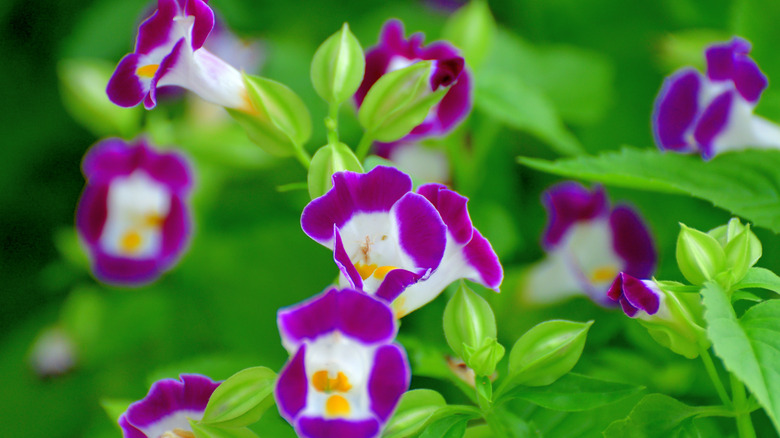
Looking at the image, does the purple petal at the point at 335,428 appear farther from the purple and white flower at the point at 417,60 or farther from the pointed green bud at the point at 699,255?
the purple and white flower at the point at 417,60

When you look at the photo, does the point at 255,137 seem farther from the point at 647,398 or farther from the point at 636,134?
the point at 636,134

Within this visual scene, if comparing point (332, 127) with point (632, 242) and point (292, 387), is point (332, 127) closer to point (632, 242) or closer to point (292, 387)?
point (292, 387)

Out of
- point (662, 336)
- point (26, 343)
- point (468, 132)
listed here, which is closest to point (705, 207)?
point (468, 132)

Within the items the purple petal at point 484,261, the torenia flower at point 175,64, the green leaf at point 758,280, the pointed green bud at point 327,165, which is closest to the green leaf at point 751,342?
the green leaf at point 758,280

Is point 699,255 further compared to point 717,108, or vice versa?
point 717,108

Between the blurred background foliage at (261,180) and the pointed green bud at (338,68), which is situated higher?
the pointed green bud at (338,68)

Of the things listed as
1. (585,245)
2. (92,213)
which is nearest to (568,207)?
(585,245)
